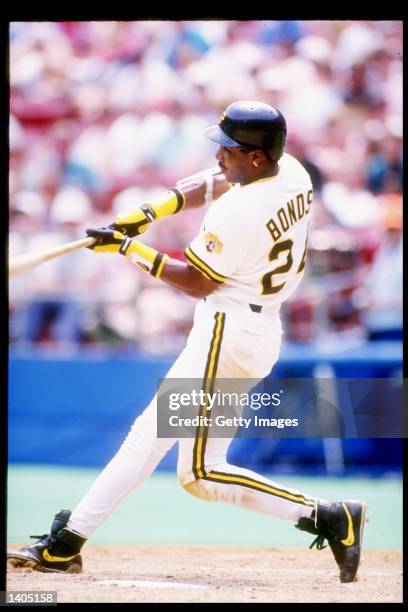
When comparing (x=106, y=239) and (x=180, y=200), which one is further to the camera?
(x=180, y=200)

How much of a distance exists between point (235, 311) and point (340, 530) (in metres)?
0.94

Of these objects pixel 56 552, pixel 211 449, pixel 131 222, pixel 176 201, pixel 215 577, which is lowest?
pixel 215 577

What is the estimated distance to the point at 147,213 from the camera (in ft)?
13.2

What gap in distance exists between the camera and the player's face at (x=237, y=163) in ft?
12.5

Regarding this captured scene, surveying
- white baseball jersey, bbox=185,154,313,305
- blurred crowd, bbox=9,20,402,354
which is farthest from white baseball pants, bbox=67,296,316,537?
blurred crowd, bbox=9,20,402,354

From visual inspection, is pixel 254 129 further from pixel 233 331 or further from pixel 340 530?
pixel 340 530

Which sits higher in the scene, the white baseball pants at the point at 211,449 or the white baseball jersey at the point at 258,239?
A: the white baseball jersey at the point at 258,239

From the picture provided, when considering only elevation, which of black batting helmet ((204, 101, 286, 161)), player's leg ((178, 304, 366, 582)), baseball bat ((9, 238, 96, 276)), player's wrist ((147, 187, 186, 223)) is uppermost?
black batting helmet ((204, 101, 286, 161))

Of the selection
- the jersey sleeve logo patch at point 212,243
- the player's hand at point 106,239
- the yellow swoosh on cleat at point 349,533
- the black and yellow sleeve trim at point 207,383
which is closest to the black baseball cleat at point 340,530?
the yellow swoosh on cleat at point 349,533

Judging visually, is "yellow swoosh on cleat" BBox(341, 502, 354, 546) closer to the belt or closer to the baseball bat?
the belt

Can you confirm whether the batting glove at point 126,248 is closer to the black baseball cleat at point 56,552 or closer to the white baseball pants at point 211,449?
→ the white baseball pants at point 211,449

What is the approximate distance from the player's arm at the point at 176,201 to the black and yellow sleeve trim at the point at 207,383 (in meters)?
0.55

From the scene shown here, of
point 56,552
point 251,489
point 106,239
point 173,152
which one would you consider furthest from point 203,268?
point 173,152

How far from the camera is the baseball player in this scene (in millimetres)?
3723
